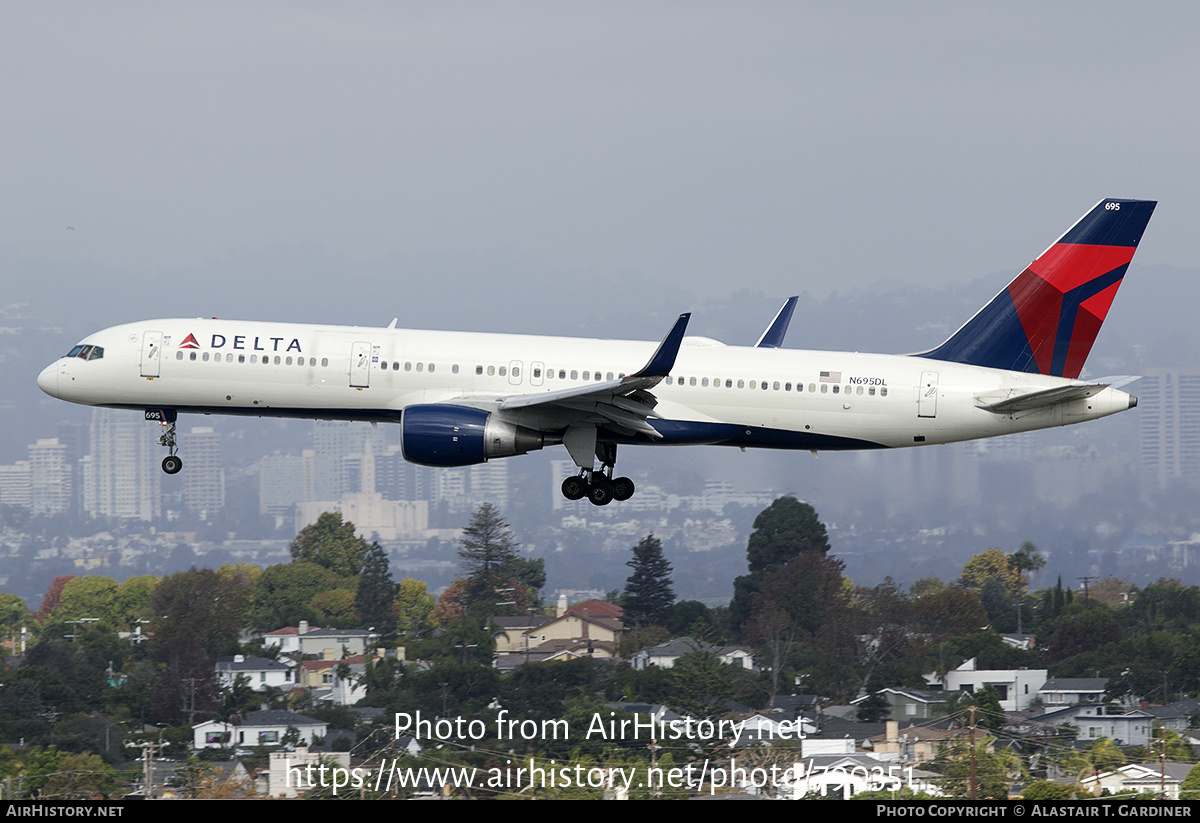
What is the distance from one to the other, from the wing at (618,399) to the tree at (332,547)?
110551 mm

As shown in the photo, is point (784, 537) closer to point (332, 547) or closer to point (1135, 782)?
point (332, 547)

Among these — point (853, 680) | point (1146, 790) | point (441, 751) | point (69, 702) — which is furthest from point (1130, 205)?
point (69, 702)

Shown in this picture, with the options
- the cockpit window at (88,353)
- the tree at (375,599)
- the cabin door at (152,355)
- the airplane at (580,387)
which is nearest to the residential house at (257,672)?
the tree at (375,599)

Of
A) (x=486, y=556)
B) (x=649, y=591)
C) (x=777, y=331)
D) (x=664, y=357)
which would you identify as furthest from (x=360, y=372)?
(x=486, y=556)

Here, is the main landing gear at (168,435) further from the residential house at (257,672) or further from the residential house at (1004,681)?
the residential house at (1004,681)

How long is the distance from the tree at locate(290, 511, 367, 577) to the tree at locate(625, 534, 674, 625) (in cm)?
4035

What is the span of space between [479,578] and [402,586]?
11.4 meters

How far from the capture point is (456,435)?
109 feet

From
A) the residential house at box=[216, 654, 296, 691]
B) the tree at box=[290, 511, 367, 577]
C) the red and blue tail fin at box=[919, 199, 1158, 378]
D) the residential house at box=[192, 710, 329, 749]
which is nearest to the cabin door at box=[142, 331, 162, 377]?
the red and blue tail fin at box=[919, 199, 1158, 378]

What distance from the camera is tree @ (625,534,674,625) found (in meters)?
112

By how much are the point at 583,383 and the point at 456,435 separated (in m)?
3.64

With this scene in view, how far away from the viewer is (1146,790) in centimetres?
5062

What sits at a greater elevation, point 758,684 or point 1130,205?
point 1130,205
